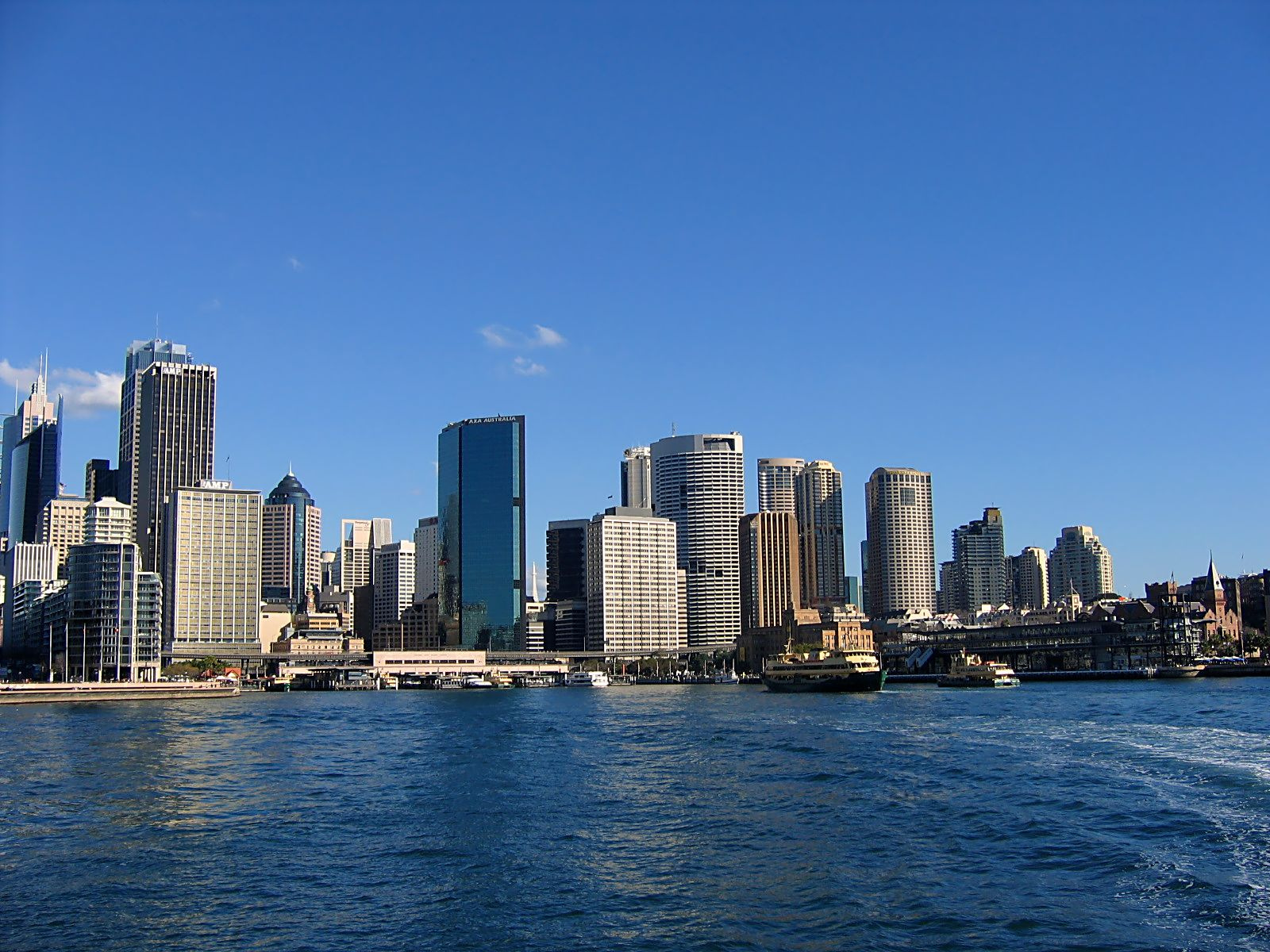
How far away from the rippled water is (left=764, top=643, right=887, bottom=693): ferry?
79786 millimetres

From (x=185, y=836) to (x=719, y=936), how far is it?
2311 centimetres

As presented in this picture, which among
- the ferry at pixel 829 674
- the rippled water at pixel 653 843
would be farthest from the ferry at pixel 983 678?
the rippled water at pixel 653 843

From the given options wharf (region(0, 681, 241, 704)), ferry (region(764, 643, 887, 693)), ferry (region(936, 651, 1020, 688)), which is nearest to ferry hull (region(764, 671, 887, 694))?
ferry (region(764, 643, 887, 693))

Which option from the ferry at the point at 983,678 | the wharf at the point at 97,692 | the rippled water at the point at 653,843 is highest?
the rippled water at the point at 653,843

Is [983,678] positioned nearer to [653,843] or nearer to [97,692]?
[97,692]

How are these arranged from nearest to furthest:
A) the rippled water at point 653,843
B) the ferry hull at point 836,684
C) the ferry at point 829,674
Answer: the rippled water at point 653,843 → the ferry hull at point 836,684 → the ferry at point 829,674

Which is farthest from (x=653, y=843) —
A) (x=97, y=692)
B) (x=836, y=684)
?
(x=97, y=692)

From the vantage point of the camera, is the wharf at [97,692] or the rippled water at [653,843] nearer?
the rippled water at [653,843]

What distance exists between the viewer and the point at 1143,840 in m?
41.5

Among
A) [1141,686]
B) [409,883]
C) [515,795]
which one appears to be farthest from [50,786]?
[1141,686]

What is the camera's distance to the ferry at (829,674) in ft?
541

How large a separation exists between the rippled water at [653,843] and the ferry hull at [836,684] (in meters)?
79.7

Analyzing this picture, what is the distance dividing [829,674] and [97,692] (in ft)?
326

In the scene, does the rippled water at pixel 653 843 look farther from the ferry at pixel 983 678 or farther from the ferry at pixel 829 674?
the ferry at pixel 983 678
